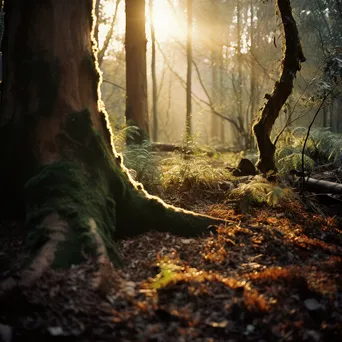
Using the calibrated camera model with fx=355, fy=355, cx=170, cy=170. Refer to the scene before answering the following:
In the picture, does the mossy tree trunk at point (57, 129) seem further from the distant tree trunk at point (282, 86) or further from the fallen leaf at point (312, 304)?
the distant tree trunk at point (282, 86)

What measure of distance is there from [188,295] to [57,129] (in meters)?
2.62

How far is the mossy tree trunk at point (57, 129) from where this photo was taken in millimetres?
4293

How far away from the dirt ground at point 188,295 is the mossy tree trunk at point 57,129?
49 centimetres

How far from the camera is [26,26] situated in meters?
4.57

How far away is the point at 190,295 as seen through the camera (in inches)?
134

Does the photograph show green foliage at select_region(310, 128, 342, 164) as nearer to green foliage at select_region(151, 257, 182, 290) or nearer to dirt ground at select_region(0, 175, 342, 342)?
dirt ground at select_region(0, 175, 342, 342)

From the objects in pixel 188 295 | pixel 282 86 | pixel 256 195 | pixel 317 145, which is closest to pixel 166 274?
pixel 188 295

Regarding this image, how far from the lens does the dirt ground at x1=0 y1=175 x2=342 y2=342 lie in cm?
297

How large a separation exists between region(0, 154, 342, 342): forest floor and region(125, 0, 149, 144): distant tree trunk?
672 cm

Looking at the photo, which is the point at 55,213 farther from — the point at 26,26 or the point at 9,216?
the point at 26,26

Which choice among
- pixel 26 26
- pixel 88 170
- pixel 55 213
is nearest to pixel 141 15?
pixel 26 26

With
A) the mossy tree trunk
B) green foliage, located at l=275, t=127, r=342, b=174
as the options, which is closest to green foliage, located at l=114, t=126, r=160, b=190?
the mossy tree trunk

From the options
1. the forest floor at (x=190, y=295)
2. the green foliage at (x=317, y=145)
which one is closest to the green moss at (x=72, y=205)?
the forest floor at (x=190, y=295)

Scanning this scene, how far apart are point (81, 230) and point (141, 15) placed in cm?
874
